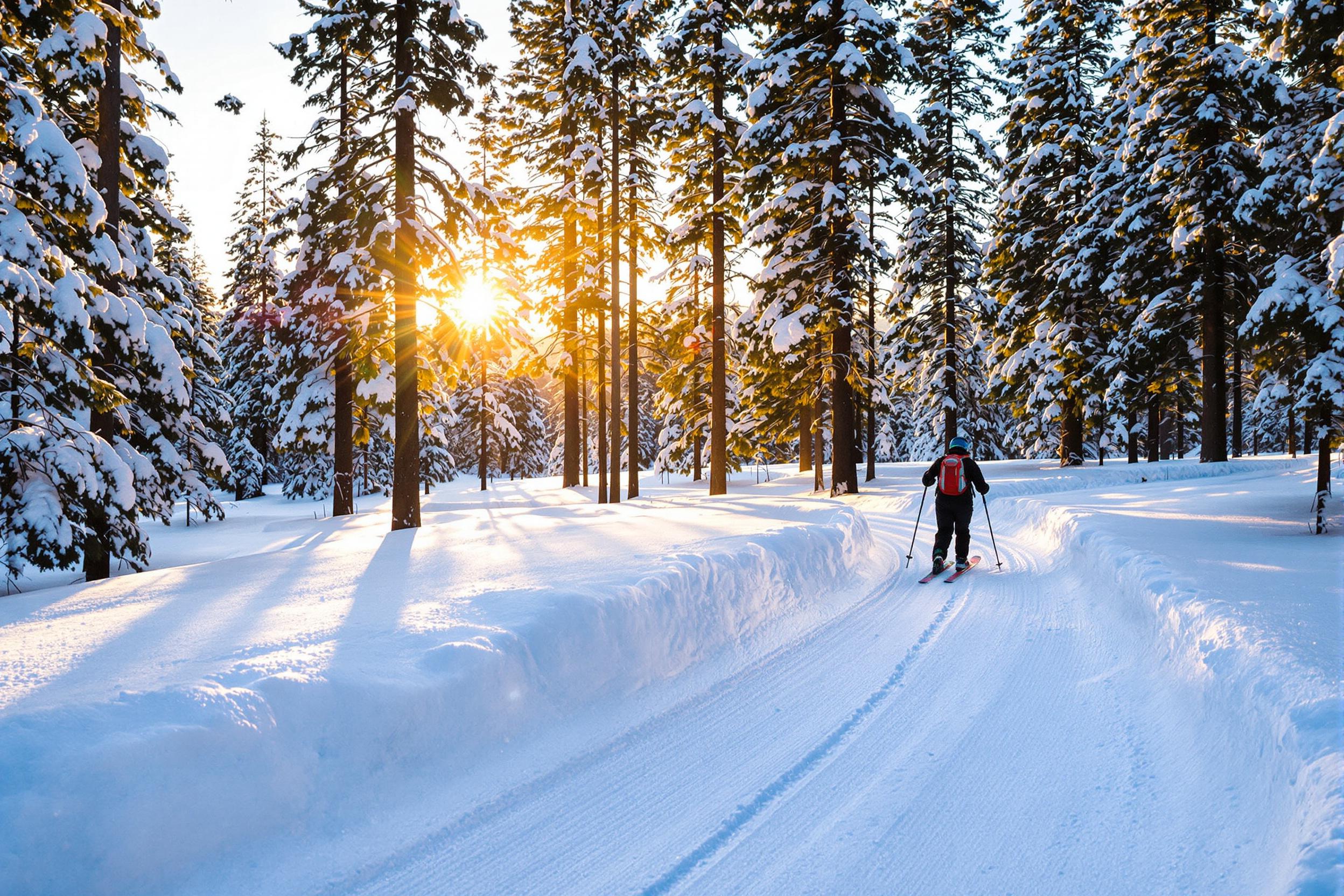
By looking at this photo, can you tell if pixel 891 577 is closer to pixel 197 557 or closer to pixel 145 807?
pixel 145 807

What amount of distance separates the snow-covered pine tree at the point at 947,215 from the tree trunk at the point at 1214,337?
6.69m

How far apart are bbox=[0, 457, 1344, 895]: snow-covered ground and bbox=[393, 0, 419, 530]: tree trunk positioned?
507cm

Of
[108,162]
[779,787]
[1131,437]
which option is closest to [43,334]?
[108,162]

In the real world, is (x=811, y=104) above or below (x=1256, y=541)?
above

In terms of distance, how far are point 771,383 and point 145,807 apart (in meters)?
19.6

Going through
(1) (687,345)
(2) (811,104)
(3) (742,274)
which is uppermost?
(2) (811,104)

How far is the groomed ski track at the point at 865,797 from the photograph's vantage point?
327 centimetres

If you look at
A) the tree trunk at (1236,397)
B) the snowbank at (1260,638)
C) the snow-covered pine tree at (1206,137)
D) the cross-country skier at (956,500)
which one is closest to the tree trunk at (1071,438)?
the snow-covered pine tree at (1206,137)

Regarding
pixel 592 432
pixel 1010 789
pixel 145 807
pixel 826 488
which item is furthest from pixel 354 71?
pixel 592 432

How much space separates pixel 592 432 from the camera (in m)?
59.4

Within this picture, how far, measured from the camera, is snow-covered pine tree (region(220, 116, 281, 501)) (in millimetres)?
31062

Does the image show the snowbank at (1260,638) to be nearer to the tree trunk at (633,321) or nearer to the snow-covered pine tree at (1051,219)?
the tree trunk at (633,321)

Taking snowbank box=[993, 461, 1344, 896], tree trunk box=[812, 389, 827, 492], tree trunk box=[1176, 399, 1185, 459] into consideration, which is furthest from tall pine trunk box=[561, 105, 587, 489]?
tree trunk box=[1176, 399, 1185, 459]

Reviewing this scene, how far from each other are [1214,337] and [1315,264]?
11.9 meters
